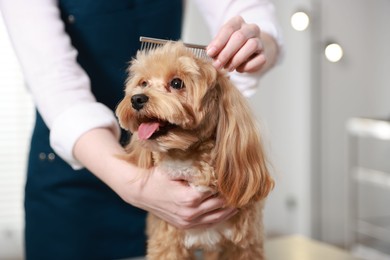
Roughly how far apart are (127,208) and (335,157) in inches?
96.7

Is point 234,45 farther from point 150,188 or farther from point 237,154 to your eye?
point 150,188

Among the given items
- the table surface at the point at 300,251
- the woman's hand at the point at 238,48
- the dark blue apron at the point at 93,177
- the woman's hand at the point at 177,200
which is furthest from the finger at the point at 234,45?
the table surface at the point at 300,251

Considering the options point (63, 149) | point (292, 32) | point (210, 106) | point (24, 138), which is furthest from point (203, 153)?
point (292, 32)

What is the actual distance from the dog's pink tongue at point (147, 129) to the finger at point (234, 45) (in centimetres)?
15

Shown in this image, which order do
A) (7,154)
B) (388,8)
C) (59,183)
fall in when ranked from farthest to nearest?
1. (388,8)
2. (7,154)
3. (59,183)

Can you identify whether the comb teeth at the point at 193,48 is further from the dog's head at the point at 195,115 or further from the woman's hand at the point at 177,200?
the woman's hand at the point at 177,200

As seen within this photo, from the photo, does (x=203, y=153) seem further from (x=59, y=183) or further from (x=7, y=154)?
(x=7, y=154)

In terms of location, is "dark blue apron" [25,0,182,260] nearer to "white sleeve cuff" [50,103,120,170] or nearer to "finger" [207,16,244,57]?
"white sleeve cuff" [50,103,120,170]

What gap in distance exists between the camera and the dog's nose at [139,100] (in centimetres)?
88

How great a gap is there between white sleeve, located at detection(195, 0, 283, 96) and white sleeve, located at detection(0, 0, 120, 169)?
0.28 meters

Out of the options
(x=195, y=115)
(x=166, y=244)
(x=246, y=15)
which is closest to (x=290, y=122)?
(x=246, y=15)

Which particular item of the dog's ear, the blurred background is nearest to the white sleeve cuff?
the dog's ear

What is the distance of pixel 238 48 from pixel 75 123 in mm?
342

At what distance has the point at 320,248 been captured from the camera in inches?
61.4
